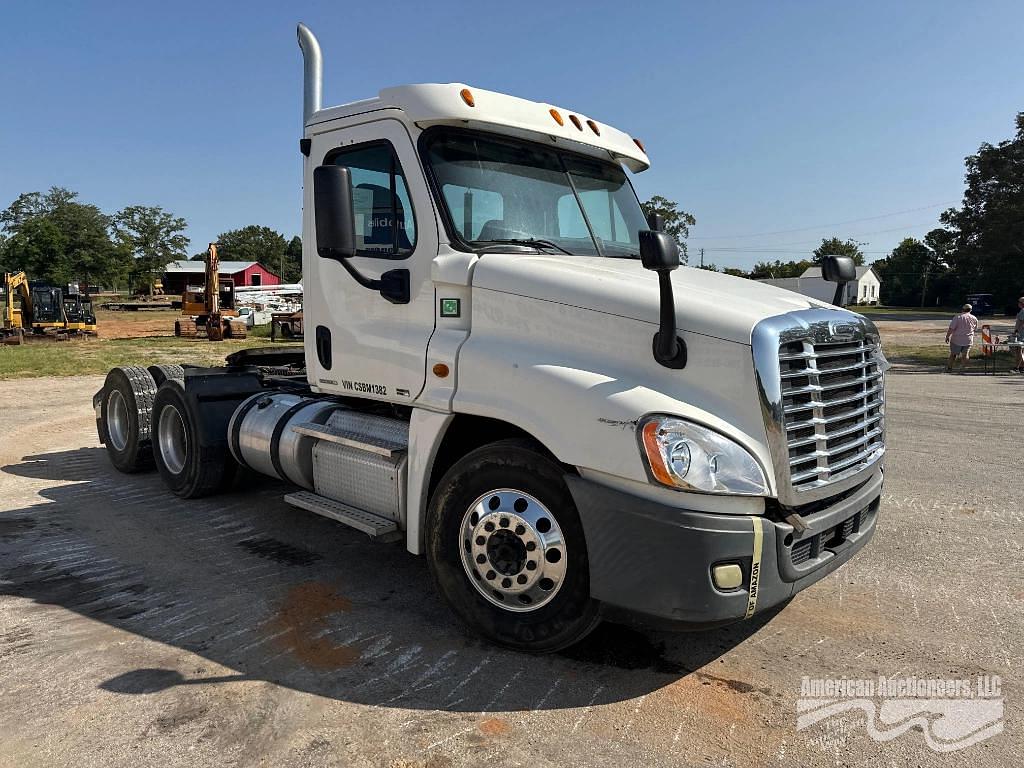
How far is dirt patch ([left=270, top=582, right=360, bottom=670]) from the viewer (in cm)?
371

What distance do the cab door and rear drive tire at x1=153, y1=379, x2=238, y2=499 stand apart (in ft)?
6.45

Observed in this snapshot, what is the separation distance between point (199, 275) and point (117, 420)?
271 ft

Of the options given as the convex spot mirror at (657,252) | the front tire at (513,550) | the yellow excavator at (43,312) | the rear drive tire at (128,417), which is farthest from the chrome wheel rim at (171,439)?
the yellow excavator at (43,312)

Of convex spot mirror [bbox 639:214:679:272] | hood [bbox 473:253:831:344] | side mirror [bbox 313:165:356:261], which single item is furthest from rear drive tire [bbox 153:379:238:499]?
convex spot mirror [bbox 639:214:679:272]

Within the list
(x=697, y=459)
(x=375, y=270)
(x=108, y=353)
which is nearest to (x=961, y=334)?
(x=375, y=270)

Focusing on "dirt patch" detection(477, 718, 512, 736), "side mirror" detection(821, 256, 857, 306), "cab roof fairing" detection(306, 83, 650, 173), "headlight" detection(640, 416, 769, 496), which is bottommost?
"dirt patch" detection(477, 718, 512, 736)

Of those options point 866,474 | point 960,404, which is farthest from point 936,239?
point 866,474

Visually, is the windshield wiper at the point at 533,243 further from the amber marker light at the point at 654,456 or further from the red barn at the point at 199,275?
the red barn at the point at 199,275

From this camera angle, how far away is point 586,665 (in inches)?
145

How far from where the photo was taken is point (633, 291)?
11.8ft

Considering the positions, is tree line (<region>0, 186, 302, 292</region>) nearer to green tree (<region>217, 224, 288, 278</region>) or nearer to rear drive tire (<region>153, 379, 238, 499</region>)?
green tree (<region>217, 224, 288, 278</region>)

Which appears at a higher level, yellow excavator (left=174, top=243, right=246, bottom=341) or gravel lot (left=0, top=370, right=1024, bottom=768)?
yellow excavator (left=174, top=243, right=246, bottom=341)

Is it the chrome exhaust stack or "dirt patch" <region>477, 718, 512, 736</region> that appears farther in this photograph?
the chrome exhaust stack

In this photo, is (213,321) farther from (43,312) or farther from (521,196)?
(521,196)
